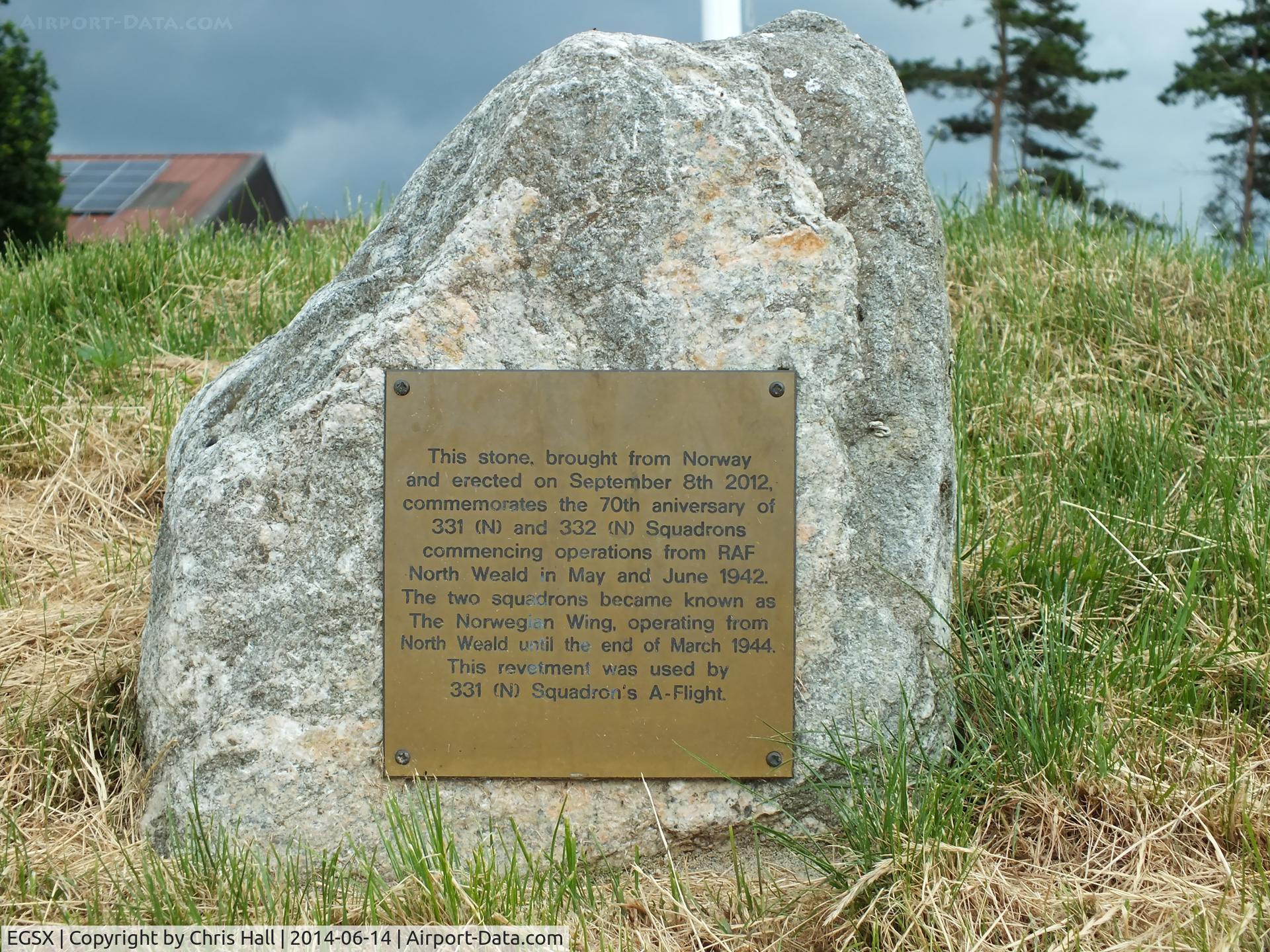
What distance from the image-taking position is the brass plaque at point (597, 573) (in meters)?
2.25

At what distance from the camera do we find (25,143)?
38.4 feet

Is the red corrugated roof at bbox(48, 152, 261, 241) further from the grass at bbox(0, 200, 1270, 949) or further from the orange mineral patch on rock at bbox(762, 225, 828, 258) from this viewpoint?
the orange mineral patch on rock at bbox(762, 225, 828, 258)

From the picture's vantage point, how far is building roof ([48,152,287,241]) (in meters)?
17.7

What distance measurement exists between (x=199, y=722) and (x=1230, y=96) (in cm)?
1585

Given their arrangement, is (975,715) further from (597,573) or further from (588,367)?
(588,367)

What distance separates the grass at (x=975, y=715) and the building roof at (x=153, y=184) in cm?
1458

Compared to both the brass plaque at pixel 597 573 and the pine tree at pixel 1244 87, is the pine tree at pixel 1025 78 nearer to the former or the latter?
the pine tree at pixel 1244 87

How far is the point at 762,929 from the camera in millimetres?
2084

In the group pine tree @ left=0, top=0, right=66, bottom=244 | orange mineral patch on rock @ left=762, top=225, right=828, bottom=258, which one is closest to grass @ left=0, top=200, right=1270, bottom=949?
orange mineral patch on rock @ left=762, top=225, right=828, bottom=258

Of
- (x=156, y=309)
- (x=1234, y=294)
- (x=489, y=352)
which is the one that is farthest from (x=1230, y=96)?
(x=489, y=352)

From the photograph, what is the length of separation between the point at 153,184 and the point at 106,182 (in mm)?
734

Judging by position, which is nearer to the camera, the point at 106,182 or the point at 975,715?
the point at 975,715

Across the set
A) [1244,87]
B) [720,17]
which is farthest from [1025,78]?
[720,17]

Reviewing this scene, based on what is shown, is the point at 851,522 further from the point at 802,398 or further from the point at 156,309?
the point at 156,309
